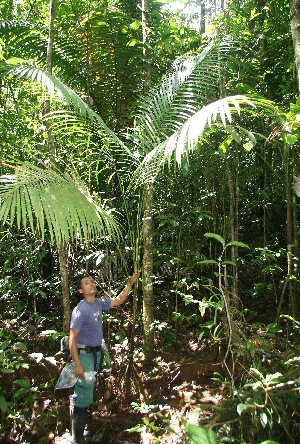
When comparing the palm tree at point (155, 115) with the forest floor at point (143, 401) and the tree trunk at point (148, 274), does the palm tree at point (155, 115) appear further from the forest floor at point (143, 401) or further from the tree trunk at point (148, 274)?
the forest floor at point (143, 401)

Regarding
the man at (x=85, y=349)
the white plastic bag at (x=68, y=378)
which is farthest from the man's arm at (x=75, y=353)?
the white plastic bag at (x=68, y=378)

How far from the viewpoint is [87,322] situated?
266 cm

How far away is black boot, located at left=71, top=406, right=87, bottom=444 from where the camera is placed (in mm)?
2670

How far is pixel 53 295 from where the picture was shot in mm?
4500

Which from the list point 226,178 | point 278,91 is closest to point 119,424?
point 226,178

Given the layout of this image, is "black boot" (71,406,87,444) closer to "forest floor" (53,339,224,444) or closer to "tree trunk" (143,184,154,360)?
"forest floor" (53,339,224,444)

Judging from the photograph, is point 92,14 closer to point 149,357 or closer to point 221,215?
point 221,215

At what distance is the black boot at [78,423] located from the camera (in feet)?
8.76

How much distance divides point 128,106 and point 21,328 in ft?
9.09

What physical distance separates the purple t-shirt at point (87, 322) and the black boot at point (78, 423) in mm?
494

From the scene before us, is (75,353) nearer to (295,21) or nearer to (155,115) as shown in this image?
(155,115)

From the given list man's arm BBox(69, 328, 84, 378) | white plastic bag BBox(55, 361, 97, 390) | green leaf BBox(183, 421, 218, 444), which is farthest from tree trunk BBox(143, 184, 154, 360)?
green leaf BBox(183, 421, 218, 444)

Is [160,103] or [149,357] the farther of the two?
[149,357]

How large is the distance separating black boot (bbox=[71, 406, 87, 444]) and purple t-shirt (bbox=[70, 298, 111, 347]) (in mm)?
494
